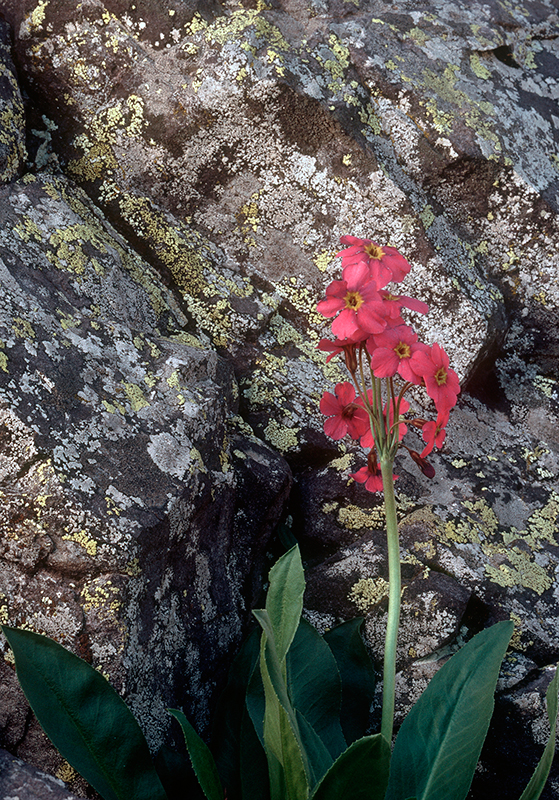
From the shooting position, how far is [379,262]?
1116 millimetres

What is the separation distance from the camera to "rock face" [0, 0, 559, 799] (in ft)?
4.16

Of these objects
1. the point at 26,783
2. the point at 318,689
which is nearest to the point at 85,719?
the point at 26,783

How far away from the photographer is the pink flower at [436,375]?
1.07 meters

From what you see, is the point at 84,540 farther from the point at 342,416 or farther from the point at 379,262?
the point at 379,262

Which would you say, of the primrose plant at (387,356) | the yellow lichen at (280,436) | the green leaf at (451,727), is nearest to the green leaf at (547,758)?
the green leaf at (451,727)

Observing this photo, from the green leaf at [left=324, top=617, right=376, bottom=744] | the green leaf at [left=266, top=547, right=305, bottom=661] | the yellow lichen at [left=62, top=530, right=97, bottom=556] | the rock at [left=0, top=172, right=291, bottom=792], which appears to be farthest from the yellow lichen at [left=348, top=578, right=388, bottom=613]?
the yellow lichen at [left=62, top=530, right=97, bottom=556]

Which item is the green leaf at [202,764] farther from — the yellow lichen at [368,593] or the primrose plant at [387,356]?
the yellow lichen at [368,593]

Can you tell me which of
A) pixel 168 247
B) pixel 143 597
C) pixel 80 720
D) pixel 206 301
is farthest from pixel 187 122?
pixel 80 720

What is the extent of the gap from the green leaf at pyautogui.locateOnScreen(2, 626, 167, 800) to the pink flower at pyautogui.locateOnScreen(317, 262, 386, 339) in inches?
28.0

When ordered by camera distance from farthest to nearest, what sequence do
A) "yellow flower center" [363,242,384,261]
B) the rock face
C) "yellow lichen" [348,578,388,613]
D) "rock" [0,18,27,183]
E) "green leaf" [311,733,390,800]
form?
"rock" [0,18,27,183] → "yellow lichen" [348,578,388,613] → the rock face → "yellow flower center" [363,242,384,261] → "green leaf" [311,733,390,800]

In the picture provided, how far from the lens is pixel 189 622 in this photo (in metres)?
1.37

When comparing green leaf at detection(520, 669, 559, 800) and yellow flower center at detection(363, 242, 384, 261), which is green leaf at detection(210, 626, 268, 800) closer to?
green leaf at detection(520, 669, 559, 800)

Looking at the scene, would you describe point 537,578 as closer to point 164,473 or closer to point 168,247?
point 164,473

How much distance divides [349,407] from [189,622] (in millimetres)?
595
